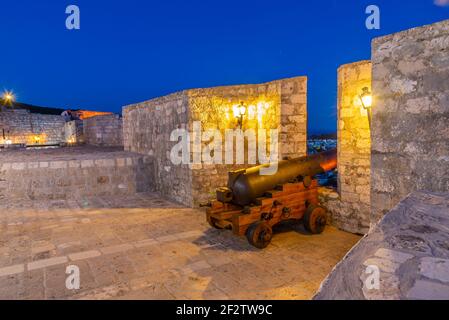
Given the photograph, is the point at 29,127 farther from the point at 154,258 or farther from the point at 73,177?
the point at 154,258

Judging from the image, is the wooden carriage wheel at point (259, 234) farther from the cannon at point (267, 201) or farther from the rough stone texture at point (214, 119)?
the rough stone texture at point (214, 119)

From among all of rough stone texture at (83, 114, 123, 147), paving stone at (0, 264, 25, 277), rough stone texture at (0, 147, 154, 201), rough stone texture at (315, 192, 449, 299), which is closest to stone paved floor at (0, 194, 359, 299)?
paving stone at (0, 264, 25, 277)

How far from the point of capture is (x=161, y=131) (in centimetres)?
811

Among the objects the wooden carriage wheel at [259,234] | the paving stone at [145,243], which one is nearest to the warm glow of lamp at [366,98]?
the wooden carriage wheel at [259,234]

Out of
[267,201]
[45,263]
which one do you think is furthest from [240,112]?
[45,263]

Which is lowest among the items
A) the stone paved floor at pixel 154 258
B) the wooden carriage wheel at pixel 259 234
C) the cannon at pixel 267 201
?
the stone paved floor at pixel 154 258

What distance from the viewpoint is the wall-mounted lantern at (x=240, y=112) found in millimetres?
6648

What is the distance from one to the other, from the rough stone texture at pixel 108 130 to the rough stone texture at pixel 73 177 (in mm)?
5957

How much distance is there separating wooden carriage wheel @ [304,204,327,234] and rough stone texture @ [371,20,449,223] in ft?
5.81

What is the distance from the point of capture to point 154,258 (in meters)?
4.07

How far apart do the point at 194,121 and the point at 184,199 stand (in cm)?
185

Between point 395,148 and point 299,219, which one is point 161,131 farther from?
point 395,148

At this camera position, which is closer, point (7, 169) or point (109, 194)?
point (7, 169)
